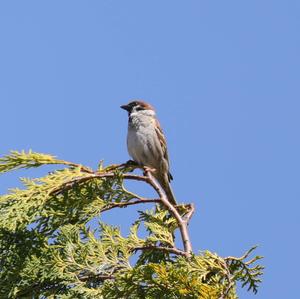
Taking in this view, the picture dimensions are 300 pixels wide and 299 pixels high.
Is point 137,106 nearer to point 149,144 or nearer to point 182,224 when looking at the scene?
point 149,144

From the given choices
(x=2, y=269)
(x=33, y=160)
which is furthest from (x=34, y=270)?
(x=33, y=160)

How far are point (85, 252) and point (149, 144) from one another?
11.8 feet

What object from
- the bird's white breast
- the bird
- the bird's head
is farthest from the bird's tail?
the bird's head

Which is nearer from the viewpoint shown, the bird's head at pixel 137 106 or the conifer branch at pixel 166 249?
the conifer branch at pixel 166 249

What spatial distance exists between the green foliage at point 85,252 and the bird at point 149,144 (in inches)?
109

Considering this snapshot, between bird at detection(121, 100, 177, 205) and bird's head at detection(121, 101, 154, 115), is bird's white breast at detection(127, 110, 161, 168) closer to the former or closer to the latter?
bird at detection(121, 100, 177, 205)

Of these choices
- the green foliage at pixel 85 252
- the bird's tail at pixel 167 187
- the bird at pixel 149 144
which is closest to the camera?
the green foliage at pixel 85 252

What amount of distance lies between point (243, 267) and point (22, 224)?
1091mm

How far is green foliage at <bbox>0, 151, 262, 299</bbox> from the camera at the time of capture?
11.3 ft

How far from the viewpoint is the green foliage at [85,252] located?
11.3ft

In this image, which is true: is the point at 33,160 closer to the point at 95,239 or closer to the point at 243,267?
the point at 95,239

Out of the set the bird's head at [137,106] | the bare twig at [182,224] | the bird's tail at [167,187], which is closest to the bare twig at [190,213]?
the bare twig at [182,224]

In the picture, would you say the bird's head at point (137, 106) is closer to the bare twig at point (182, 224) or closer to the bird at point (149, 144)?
the bird at point (149, 144)

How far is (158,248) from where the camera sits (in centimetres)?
391
